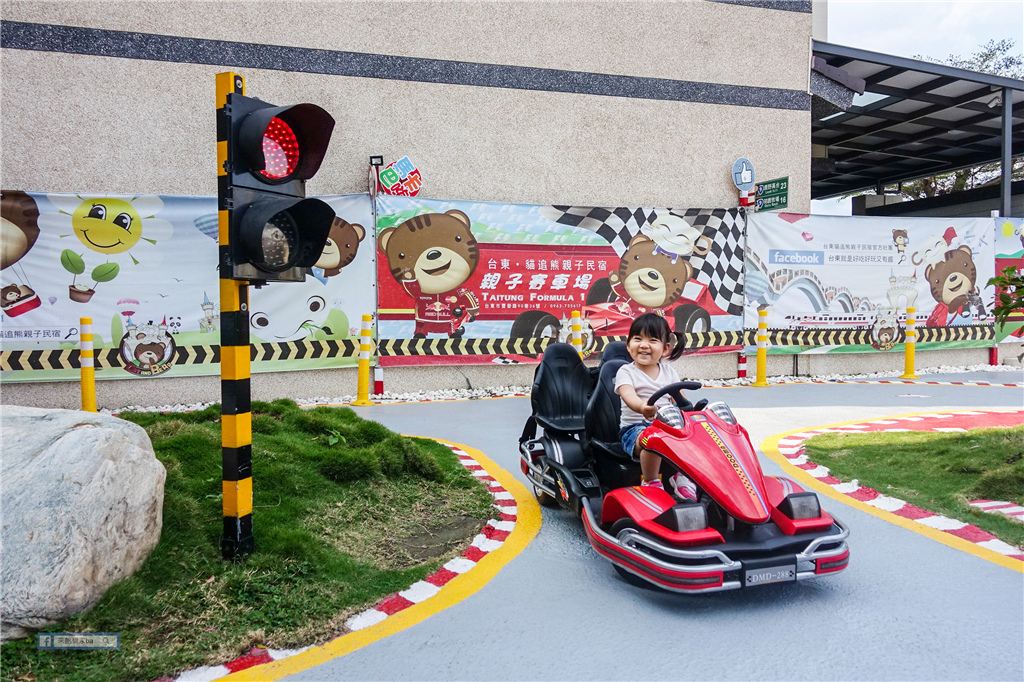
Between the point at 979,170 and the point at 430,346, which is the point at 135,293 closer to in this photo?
the point at 430,346

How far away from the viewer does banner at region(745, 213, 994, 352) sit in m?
11.2

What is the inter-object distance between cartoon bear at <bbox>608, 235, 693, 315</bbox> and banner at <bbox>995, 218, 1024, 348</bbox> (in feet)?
20.1

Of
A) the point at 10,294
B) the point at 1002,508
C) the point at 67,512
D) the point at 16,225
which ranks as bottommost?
Result: the point at 1002,508

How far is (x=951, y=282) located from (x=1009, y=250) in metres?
1.50

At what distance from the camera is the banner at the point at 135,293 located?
310 inches

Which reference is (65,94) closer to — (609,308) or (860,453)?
(609,308)

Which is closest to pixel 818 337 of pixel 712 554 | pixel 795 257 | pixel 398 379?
pixel 795 257

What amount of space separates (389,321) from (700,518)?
681 cm

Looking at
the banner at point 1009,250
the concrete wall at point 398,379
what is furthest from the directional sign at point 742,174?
the banner at point 1009,250

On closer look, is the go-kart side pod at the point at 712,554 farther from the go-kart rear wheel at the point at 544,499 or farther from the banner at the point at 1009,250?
the banner at the point at 1009,250

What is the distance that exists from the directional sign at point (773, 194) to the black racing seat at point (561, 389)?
22.0 ft

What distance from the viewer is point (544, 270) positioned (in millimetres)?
10047

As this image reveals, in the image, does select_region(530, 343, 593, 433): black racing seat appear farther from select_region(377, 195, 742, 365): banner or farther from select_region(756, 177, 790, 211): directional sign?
select_region(756, 177, 790, 211): directional sign

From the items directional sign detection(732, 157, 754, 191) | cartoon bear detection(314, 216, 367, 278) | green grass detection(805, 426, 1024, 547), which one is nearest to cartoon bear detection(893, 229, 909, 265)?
directional sign detection(732, 157, 754, 191)
